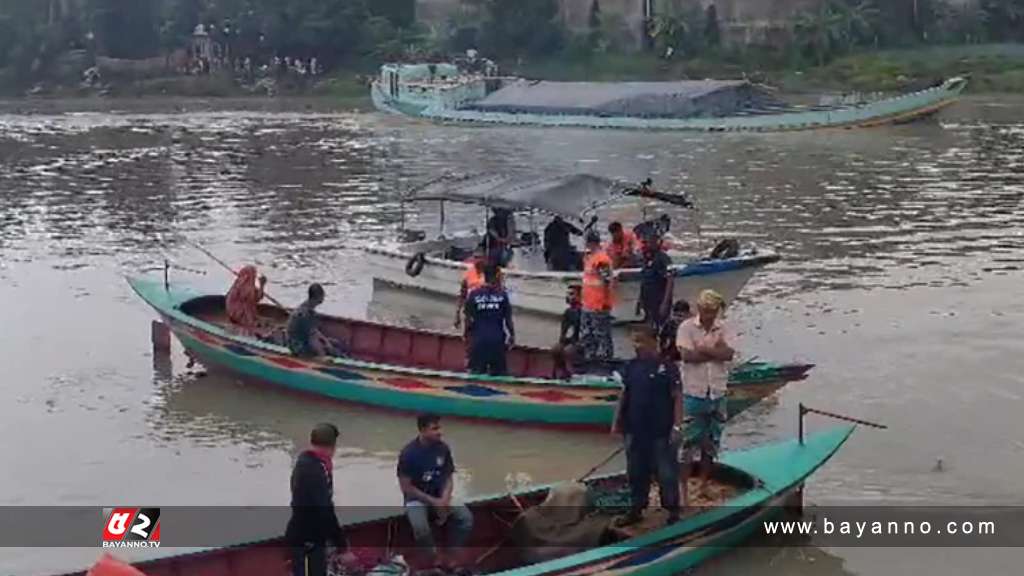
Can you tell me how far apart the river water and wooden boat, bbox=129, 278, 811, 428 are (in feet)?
0.89

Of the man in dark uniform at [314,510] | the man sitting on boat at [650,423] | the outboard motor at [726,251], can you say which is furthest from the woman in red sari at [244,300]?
the man in dark uniform at [314,510]

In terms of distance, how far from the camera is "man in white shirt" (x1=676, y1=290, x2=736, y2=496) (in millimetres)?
10227

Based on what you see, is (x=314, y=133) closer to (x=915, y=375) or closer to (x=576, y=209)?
(x=576, y=209)

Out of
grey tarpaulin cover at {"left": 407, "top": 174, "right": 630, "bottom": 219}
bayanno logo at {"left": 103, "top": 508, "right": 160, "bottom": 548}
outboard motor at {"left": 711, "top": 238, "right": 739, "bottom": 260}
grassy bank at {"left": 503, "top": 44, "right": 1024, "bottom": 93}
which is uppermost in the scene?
grassy bank at {"left": 503, "top": 44, "right": 1024, "bottom": 93}

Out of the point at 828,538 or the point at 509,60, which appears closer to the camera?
the point at 828,538

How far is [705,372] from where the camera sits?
1030cm

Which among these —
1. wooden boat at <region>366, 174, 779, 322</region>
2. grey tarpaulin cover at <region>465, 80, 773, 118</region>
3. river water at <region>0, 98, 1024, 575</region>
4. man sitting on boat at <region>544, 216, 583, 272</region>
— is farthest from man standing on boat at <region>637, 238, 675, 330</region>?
grey tarpaulin cover at <region>465, 80, 773, 118</region>

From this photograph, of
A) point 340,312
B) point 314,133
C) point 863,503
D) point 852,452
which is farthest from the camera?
point 314,133

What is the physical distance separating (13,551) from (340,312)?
923 centimetres

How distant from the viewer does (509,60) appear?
269 feet

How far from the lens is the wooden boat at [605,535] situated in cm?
884

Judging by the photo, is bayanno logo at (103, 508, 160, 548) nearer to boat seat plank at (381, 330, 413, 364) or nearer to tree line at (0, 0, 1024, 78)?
boat seat plank at (381, 330, 413, 364)

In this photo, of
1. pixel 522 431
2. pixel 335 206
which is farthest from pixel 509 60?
pixel 522 431

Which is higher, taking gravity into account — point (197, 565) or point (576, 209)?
point (576, 209)
